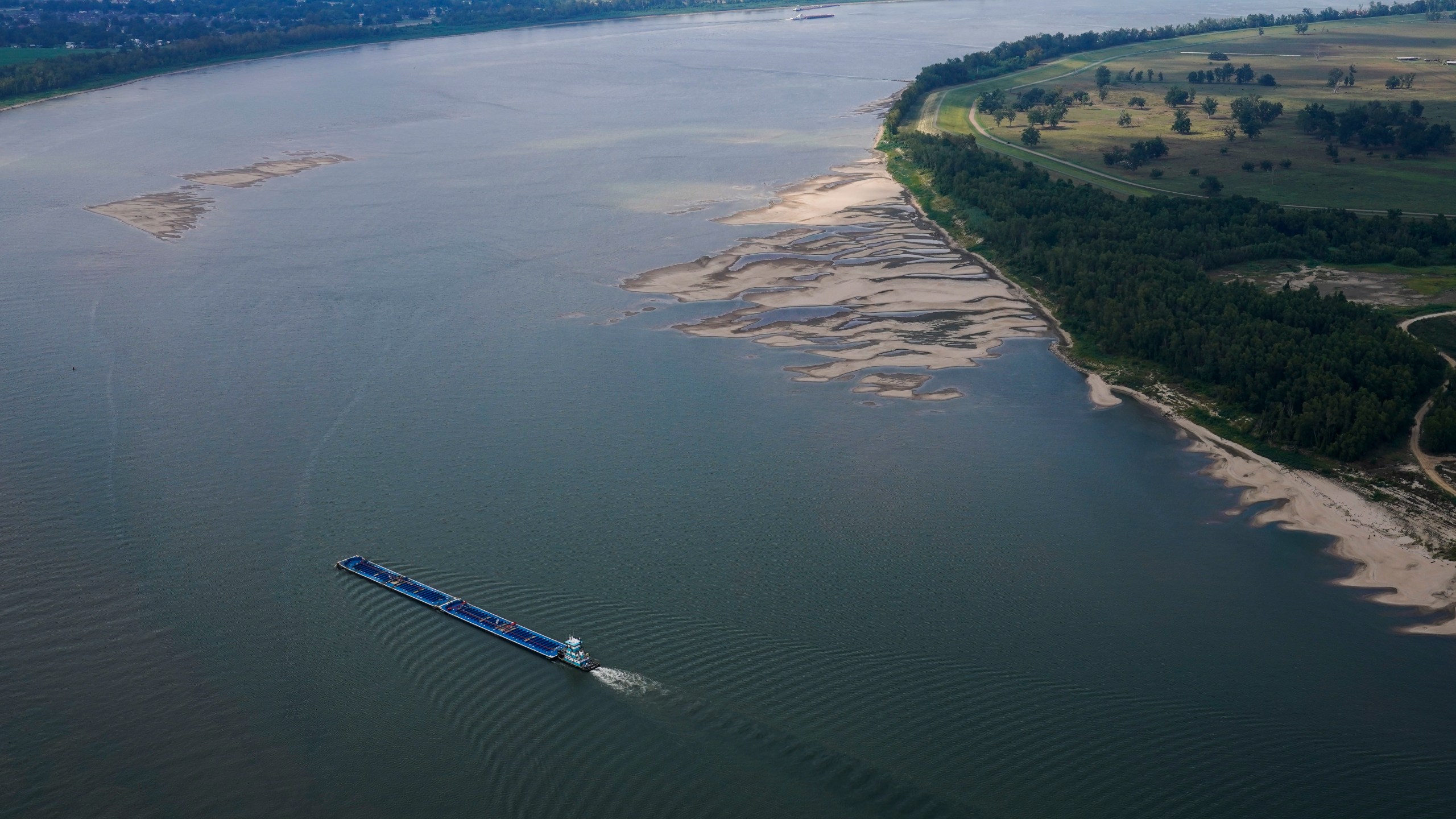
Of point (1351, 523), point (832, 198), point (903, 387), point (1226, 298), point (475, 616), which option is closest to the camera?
point (475, 616)

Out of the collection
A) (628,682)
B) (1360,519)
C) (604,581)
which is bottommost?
(628,682)

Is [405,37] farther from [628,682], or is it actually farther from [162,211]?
[628,682]

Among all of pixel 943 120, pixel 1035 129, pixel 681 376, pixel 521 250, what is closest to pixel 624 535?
pixel 681 376

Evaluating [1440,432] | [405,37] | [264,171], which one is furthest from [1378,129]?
[405,37]

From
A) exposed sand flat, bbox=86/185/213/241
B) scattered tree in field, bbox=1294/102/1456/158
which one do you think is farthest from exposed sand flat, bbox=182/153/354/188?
scattered tree in field, bbox=1294/102/1456/158

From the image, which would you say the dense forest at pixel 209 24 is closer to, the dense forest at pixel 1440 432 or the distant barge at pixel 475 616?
the distant barge at pixel 475 616

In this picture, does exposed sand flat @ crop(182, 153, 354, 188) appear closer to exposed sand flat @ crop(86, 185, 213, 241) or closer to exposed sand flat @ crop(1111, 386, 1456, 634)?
exposed sand flat @ crop(86, 185, 213, 241)

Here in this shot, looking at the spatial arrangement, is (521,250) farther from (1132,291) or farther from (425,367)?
(1132,291)
